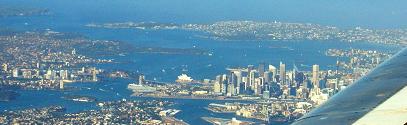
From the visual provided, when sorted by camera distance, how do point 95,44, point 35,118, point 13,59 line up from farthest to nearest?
point 95,44
point 13,59
point 35,118

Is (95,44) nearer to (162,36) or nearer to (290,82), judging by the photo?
(162,36)

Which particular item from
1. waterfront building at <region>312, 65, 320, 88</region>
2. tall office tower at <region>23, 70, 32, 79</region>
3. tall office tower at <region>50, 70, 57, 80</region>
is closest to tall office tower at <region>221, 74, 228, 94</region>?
waterfront building at <region>312, 65, 320, 88</region>

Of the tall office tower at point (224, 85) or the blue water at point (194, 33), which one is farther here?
the blue water at point (194, 33)

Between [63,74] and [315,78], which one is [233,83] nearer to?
[315,78]

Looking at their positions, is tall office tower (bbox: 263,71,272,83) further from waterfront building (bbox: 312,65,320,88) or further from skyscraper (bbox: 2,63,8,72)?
skyscraper (bbox: 2,63,8,72)

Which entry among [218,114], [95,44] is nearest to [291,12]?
[95,44]

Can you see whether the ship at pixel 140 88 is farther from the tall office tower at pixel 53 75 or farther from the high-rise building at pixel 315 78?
the high-rise building at pixel 315 78

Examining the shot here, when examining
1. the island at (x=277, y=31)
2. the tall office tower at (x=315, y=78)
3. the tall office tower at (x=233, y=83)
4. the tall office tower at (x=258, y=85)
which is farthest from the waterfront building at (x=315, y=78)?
the island at (x=277, y=31)
